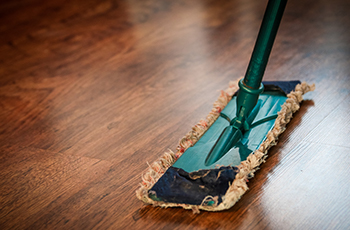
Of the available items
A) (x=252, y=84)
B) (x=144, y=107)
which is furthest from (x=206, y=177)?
(x=144, y=107)

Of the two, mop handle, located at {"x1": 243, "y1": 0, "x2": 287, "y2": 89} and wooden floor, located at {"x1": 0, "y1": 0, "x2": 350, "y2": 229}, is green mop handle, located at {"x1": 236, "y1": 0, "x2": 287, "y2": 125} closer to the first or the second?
mop handle, located at {"x1": 243, "y1": 0, "x2": 287, "y2": 89}

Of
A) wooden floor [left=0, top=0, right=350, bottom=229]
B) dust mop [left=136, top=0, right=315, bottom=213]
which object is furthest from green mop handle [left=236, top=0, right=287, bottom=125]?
wooden floor [left=0, top=0, right=350, bottom=229]

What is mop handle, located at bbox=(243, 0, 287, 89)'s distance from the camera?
647mm

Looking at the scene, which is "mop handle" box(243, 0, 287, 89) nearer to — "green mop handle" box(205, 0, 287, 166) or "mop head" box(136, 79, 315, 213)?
"green mop handle" box(205, 0, 287, 166)

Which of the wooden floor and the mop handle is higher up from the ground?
the mop handle

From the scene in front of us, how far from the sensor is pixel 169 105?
3.01 feet

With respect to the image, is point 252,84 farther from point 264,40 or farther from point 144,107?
point 144,107

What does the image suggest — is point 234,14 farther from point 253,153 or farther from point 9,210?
point 9,210

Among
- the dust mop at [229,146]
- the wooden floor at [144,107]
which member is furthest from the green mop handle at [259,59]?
the wooden floor at [144,107]

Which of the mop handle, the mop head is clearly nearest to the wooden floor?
the mop head

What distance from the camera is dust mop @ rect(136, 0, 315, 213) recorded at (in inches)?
24.1

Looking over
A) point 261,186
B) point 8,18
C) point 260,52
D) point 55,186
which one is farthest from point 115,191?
point 8,18

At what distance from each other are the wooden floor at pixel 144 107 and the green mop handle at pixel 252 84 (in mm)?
85

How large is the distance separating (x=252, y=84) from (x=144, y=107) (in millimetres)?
313
